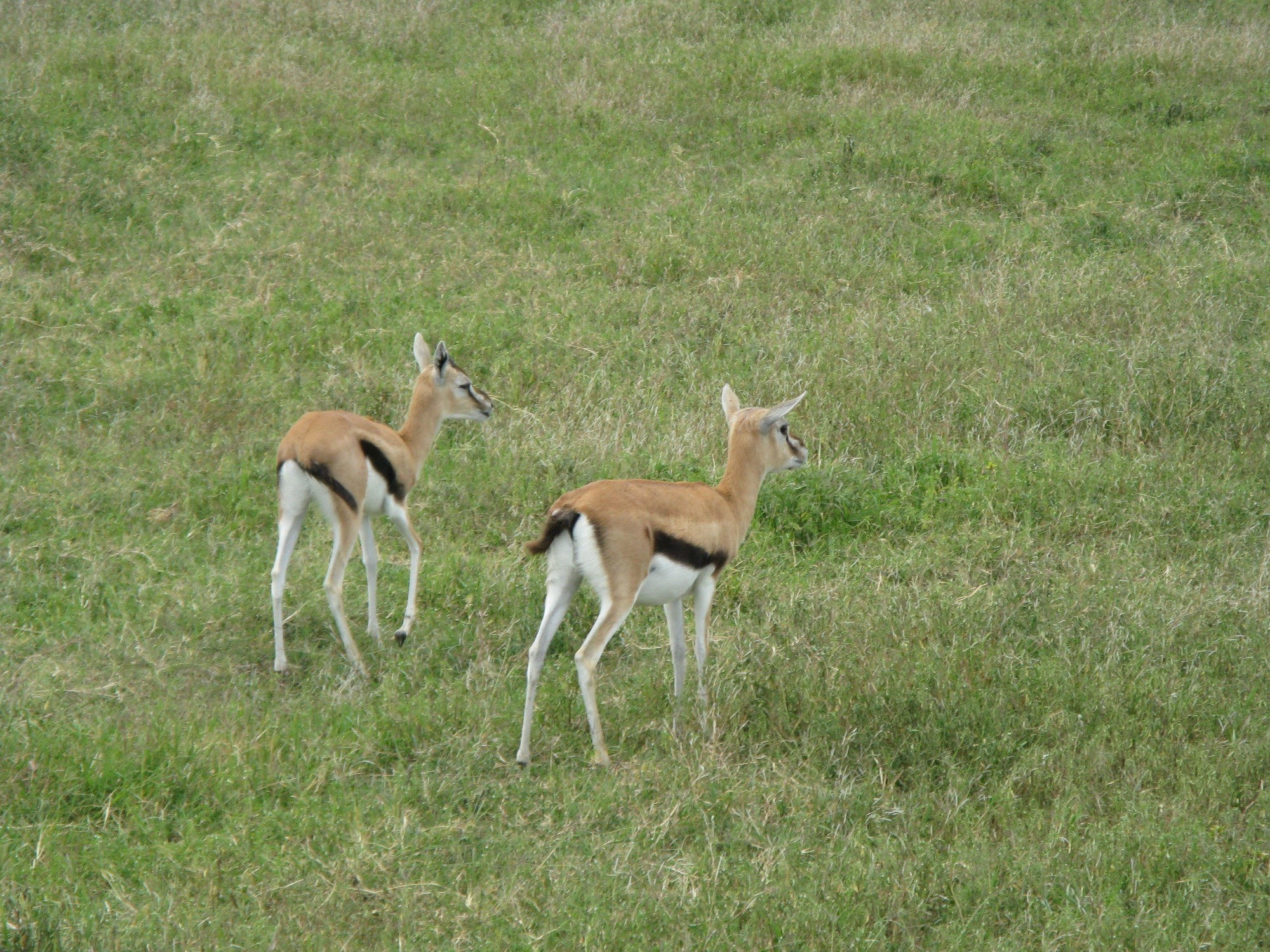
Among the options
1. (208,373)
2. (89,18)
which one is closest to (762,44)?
(89,18)

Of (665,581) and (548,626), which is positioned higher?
(665,581)

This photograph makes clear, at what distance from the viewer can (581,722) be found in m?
5.38

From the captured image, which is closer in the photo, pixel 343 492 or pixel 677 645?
pixel 677 645

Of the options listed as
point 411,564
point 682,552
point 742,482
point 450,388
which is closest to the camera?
point 682,552

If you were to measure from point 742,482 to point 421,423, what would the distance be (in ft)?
5.99

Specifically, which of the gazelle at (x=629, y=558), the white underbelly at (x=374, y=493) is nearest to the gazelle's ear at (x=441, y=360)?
the white underbelly at (x=374, y=493)

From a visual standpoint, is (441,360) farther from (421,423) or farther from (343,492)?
(343,492)

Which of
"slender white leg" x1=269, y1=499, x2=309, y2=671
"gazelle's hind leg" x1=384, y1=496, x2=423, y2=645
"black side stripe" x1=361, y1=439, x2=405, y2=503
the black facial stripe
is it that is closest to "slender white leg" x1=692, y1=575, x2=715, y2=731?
the black facial stripe

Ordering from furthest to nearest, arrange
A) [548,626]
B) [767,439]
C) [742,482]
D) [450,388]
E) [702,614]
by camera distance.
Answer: [450,388] < [767,439] < [742,482] < [702,614] < [548,626]

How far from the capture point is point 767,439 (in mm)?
6117

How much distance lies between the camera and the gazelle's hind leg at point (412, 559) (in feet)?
20.0

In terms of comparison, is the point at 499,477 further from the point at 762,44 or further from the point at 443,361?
the point at 762,44

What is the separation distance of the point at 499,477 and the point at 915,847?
144 inches

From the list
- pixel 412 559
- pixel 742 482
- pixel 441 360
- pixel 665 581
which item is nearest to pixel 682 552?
pixel 665 581
